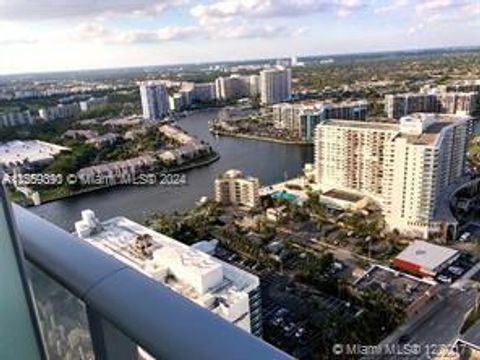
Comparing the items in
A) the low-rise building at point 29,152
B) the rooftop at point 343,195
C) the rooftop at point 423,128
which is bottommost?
the rooftop at point 343,195

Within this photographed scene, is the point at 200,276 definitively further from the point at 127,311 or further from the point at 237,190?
the point at 237,190

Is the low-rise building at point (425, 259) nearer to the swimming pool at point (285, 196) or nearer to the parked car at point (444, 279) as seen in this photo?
the parked car at point (444, 279)

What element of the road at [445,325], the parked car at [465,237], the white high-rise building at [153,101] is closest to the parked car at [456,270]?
the road at [445,325]

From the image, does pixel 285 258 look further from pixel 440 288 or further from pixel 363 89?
pixel 363 89

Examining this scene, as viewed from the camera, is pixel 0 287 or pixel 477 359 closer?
pixel 0 287

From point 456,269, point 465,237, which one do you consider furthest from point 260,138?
point 456,269

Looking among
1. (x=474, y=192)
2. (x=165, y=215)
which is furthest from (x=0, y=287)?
(x=474, y=192)
